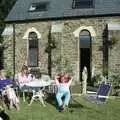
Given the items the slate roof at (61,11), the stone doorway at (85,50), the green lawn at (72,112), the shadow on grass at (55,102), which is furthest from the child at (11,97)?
the slate roof at (61,11)

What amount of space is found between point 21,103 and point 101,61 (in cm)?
1170

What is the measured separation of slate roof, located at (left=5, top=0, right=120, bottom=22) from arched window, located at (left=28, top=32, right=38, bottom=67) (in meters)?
1.27

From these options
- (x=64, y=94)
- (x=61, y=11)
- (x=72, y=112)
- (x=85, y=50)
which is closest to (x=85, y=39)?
(x=85, y=50)

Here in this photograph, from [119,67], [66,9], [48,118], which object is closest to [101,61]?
[119,67]

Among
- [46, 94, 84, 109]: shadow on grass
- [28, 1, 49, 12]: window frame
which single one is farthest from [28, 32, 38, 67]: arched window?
[46, 94, 84, 109]: shadow on grass

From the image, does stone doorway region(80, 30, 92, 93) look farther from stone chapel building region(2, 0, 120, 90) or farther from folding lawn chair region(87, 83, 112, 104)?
folding lawn chair region(87, 83, 112, 104)

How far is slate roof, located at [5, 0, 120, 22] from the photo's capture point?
27.7 meters

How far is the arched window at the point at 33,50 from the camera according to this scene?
100 feet

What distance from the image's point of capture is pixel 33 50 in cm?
3073

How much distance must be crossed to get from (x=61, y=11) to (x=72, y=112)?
15571 millimetres

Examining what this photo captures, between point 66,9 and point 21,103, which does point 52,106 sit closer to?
point 21,103

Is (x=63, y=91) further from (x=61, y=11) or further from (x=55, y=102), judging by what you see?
(x=61, y=11)

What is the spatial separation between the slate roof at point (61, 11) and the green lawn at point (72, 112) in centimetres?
1158

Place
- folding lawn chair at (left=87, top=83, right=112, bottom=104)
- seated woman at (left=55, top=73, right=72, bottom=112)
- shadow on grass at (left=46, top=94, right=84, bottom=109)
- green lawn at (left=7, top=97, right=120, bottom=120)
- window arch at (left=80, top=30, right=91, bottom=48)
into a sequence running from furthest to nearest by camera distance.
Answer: window arch at (left=80, top=30, right=91, bottom=48) → shadow on grass at (left=46, top=94, right=84, bottom=109) → seated woman at (left=55, top=73, right=72, bottom=112) → folding lawn chair at (left=87, top=83, right=112, bottom=104) → green lawn at (left=7, top=97, right=120, bottom=120)
